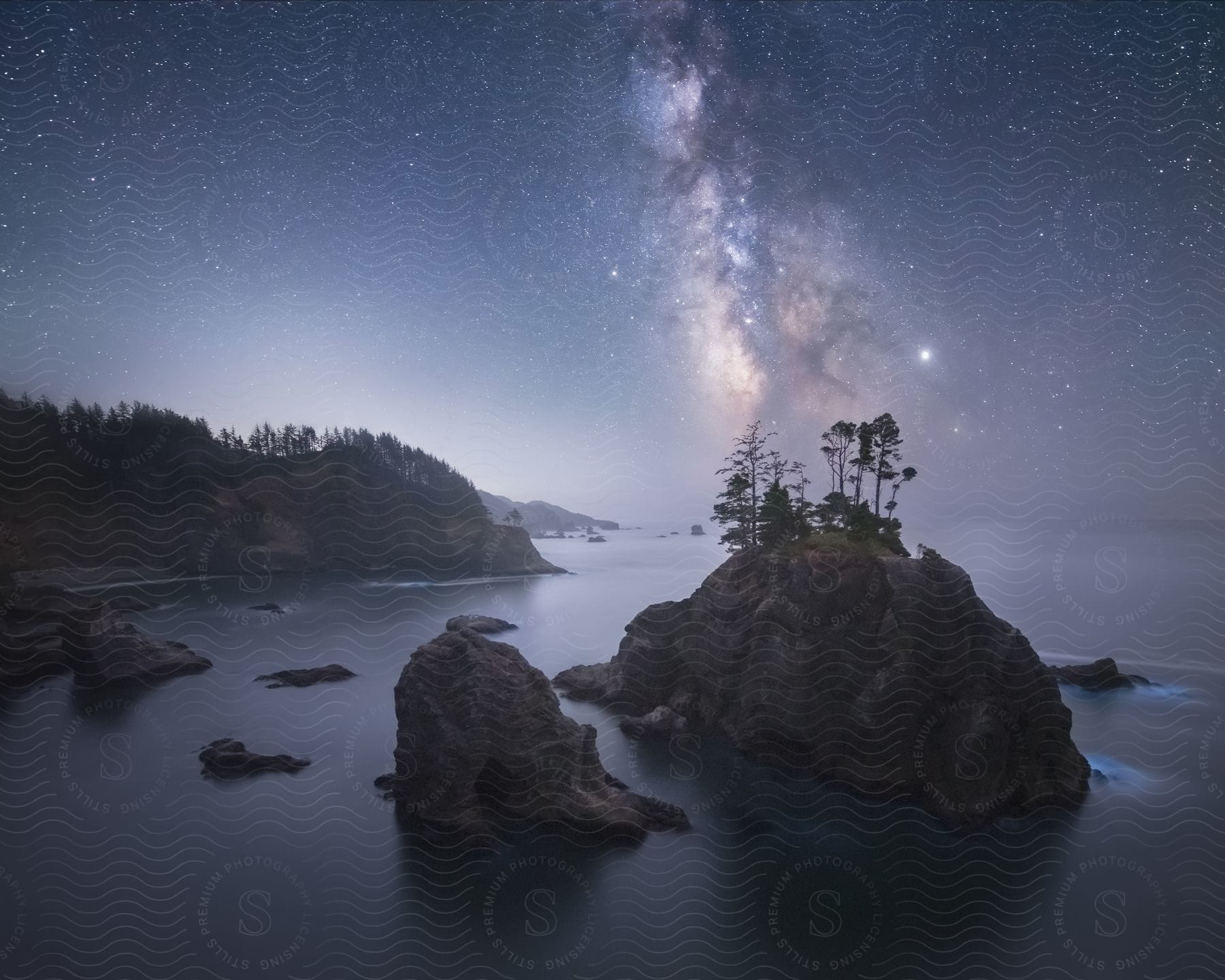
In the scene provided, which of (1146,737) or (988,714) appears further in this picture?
(1146,737)

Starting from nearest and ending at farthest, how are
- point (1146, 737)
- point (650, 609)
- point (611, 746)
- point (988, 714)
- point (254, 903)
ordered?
1. point (254, 903)
2. point (988, 714)
3. point (611, 746)
4. point (1146, 737)
5. point (650, 609)

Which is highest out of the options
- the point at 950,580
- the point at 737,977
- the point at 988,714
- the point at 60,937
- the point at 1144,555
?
the point at 1144,555

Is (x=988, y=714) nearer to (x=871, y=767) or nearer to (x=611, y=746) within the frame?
(x=871, y=767)

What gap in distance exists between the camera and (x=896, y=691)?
44.7 feet

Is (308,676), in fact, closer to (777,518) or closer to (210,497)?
(777,518)

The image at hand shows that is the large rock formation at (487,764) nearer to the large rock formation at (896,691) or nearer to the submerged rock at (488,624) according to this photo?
the submerged rock at (488,624)

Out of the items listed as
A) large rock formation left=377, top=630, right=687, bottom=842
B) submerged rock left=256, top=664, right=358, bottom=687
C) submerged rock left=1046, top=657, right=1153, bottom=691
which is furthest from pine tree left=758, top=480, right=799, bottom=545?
submerged rock left=256, top=664, right=358, bottom=687

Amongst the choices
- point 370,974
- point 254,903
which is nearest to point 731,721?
point 370,974

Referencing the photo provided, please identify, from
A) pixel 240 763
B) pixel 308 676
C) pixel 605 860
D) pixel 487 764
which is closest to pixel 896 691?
pixel 605 860

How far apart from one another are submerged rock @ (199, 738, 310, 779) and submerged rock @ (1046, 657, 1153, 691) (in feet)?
105

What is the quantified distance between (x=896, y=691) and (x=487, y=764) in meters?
12.5

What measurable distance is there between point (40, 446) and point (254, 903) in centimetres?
2206

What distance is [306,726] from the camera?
49.0ft

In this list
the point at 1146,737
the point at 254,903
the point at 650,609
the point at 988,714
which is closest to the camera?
the point at 254,903
